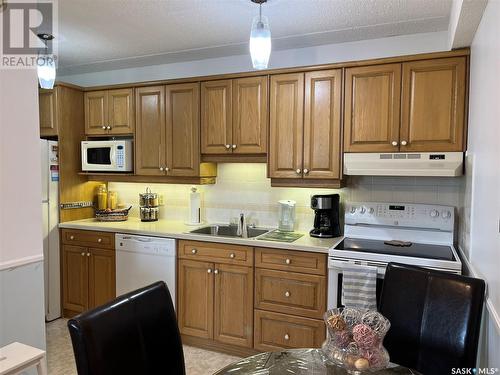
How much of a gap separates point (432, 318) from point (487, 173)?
2.31 ft

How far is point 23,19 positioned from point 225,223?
7.19ft

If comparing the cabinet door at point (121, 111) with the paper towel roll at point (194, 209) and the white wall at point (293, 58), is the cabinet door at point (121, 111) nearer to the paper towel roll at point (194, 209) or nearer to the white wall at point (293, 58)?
the white wall at point (293, 58)

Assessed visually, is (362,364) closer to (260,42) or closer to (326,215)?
(260,42)

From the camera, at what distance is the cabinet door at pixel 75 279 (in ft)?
11.1

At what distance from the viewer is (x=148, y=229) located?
10.2 ft

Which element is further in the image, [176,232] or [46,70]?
[176,232]

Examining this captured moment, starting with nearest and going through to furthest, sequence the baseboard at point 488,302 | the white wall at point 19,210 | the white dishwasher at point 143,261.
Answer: the baseboard at point 488,302
the white wall at point 19,210
the white dishwasher at point 143,261

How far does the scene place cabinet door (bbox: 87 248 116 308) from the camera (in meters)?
3.24

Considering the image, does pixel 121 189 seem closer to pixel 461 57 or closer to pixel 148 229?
pixel 148 229

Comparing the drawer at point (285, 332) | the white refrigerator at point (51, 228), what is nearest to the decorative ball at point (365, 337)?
the drawer at point (285, 332)

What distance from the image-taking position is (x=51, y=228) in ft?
11.1

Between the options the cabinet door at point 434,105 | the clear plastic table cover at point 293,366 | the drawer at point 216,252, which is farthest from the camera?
the drawer at point 216,252

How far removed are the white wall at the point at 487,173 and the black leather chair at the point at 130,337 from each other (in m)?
1.24

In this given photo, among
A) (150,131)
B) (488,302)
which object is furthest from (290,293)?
(150,131)
